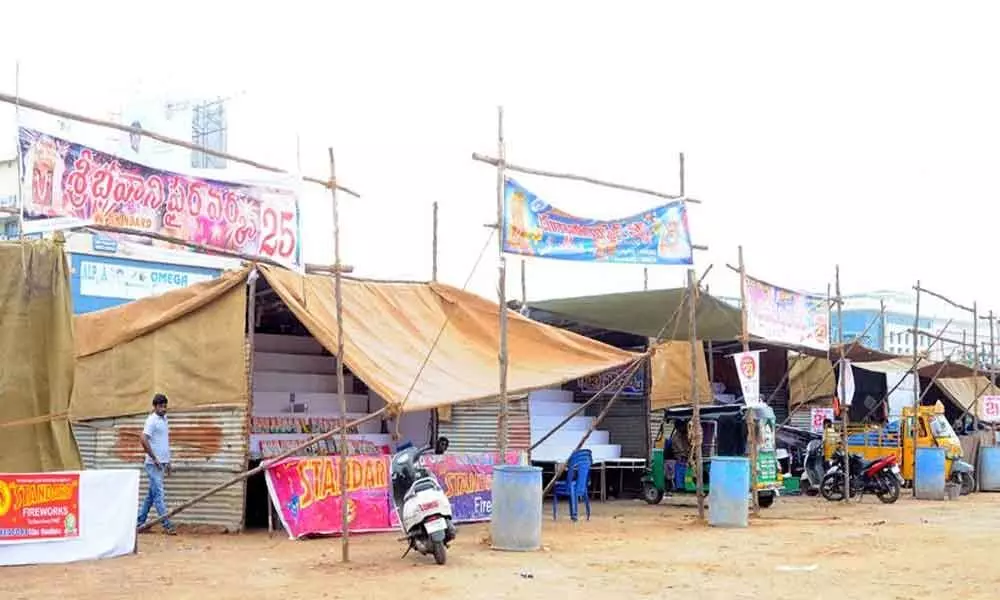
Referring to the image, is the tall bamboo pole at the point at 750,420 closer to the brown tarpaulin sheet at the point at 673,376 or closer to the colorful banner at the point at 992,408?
the brown tarpaulin sheet at the point at 673,376

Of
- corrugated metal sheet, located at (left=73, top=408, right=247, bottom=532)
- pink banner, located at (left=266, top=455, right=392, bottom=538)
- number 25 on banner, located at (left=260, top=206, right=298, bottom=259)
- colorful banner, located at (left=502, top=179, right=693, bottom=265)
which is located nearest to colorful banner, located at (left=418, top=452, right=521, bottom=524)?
pink banner, located at (left=266, top=455, right=392, bottom=538)

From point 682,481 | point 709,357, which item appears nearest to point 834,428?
point 709,357

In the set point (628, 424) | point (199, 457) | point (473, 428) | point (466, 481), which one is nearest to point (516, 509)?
point (466, 481)

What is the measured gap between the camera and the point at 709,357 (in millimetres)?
20797

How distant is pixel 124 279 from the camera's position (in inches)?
1682

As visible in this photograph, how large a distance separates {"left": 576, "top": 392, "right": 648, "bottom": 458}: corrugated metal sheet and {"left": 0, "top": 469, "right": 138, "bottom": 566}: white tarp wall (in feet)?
33.4

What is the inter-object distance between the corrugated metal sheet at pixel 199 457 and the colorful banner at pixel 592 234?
3.76 metres

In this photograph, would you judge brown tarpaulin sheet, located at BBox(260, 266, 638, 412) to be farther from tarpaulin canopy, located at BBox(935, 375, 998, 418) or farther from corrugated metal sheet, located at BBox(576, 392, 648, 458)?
tarpaulin canopy, located at BBox(935, 375, 998, 418)

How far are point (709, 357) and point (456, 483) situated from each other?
8.21m

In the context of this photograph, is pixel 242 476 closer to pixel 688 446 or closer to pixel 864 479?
pixel 688 446

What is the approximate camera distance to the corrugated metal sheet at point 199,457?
12828 millimetres

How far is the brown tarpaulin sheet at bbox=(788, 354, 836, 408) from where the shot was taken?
78.7 feet

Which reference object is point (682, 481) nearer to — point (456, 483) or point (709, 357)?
point (709, 357)

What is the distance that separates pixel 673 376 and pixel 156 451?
33.9 feet
